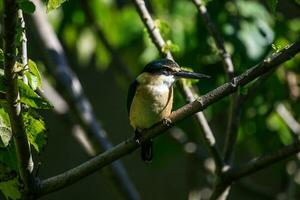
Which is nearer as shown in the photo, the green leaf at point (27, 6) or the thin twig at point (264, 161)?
the green leaf at point (27, 6)

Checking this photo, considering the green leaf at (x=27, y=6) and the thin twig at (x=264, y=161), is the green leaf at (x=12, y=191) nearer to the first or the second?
the green leaf at (x=27, y=6)

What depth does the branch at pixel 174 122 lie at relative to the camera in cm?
250

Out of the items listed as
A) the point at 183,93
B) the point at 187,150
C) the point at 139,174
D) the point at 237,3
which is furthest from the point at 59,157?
the point at 183,93

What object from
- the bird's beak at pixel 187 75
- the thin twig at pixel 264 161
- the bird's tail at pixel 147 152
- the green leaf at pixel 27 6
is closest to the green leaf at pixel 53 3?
the green leaf at pixel 27 6

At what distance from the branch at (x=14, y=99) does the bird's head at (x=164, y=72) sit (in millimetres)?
1073

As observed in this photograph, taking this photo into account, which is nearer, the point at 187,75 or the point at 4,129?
the point at 4,129

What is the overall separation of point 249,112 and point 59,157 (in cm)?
353

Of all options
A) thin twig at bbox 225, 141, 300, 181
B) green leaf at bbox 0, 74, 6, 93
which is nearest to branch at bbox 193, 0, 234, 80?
thin twig at bbox 225, 141, 300, 181

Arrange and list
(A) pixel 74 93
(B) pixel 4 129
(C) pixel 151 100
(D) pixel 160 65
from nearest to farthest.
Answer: (B) pixel 4 129 < (D) pixel 160 65 < (C) pixel 151 100 < (A) pixel 74 93

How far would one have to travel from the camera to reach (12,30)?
7.25 feet

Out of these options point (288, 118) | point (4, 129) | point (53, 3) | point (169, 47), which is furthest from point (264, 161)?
point (288, 118)

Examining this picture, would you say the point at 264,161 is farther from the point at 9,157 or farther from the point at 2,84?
the point at 2,84

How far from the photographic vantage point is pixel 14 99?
242cm

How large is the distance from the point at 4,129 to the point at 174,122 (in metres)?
0.63
